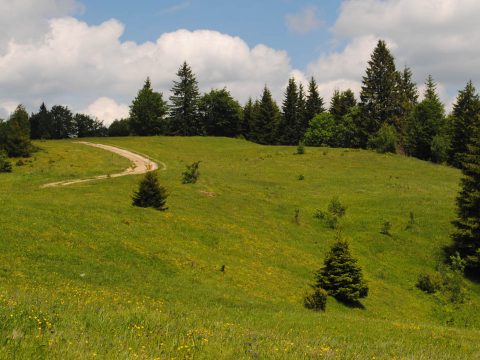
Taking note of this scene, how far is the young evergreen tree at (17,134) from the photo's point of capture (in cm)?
6284

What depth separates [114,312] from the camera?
10250 mm

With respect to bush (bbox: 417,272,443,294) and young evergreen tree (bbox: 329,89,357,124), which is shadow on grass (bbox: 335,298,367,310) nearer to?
bush (bbox: 417,272,443,294)

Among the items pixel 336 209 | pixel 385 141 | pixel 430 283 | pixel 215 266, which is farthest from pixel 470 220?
pixel 385 141

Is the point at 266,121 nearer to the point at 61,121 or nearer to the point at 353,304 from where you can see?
the point at 61,121

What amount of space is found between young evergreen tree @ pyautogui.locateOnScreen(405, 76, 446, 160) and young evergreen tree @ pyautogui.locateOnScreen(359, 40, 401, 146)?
10.6 meters

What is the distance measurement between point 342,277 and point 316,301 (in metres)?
4.21

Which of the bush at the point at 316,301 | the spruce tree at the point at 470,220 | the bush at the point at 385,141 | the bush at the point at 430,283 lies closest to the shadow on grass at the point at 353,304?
the bush at the point at 316,301

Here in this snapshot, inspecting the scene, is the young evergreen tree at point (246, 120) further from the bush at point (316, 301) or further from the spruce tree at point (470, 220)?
the bush at point (316, 301)

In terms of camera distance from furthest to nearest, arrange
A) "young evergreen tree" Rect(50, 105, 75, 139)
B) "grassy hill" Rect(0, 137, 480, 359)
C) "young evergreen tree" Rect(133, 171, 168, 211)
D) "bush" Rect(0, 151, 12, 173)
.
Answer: "young evergreen tree" Rect(50, 105, 75, 139), "bush" Rect(0, 151, 12, 173), "young evergreen tree" Rect(133, 171, 168, 211), "grassy hill" Rect(0, 137, 480, 359)

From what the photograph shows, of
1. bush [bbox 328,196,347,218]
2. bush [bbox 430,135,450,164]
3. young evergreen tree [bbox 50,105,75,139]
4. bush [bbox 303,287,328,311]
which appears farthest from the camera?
young evergreen tree [bbox 50,105,75,139]

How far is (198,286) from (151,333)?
1573cm

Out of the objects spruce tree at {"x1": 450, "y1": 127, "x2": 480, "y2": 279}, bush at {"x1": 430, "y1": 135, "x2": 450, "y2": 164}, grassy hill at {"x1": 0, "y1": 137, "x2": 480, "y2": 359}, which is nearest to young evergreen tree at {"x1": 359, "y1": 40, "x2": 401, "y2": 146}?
bush at {"x1": 430, "y1": 135, "x2": 450, "y2": 164}

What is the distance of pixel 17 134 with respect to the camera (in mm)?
63344

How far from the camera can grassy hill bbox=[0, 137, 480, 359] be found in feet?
28.8
